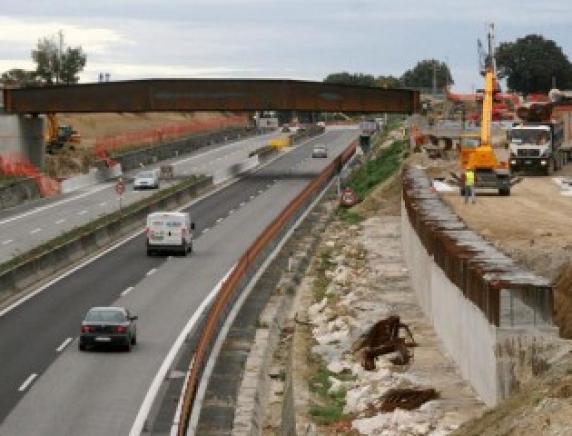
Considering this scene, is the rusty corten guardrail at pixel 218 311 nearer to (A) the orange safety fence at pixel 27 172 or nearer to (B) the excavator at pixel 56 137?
(A) the orange safety fence at pixel 27 172

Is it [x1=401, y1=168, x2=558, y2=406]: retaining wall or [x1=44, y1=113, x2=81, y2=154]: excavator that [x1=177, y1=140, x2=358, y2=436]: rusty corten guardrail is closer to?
[x1=401, y1=168, x2=558, y2=406]: retaining wall

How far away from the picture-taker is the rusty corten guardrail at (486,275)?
82.2 feet

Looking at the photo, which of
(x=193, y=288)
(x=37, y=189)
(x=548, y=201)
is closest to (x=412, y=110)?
(x=37, y=189)

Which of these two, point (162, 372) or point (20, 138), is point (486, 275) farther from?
point (20, 138)

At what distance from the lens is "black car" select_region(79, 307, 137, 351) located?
39.2 metres

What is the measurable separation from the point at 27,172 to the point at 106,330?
220ft

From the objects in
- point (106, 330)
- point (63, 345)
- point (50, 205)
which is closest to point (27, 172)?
point (50, 205)

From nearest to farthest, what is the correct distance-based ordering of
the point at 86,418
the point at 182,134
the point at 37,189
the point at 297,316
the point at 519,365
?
the point at 519,365 → the point at 86,418 → the point at 297,316 → the point at 37,189 → the point at 182,134

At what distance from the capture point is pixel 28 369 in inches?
1458

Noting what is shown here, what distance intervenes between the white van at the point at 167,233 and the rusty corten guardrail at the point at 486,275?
21.3 metres

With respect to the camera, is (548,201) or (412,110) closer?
(548,201)

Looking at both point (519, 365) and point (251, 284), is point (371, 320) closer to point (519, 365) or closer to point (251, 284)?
point (251, 284)

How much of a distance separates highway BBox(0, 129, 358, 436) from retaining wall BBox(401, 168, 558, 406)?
26.5 ft

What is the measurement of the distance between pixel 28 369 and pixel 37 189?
62.4 m
